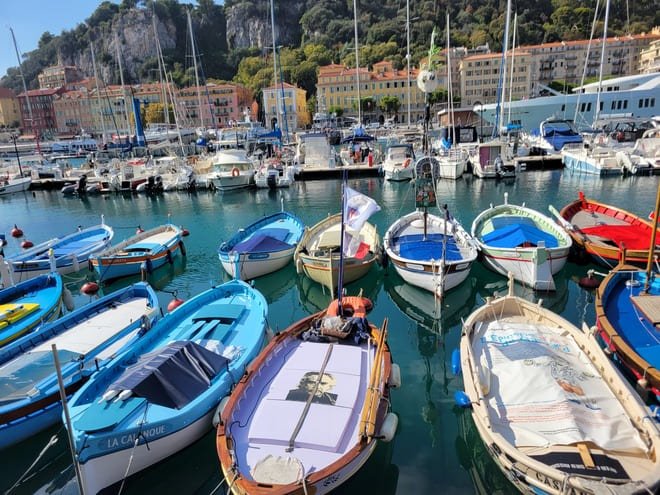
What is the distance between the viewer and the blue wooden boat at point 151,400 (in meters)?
7.85

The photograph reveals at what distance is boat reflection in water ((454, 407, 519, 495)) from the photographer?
27.3 ft

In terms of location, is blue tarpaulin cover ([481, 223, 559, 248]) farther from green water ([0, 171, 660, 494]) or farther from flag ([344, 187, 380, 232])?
flag ([344, 187, 380, 232])

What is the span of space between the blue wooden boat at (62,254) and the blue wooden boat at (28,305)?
1545mm

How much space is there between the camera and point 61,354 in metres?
11.0

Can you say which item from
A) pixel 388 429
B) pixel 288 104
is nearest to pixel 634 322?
pixel 388 429

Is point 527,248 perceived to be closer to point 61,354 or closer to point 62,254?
point 61,354

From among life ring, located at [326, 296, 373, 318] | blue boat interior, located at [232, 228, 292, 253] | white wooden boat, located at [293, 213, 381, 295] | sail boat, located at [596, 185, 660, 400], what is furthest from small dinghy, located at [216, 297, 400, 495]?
blue boat interior, located at [232, 228, 292, 253]

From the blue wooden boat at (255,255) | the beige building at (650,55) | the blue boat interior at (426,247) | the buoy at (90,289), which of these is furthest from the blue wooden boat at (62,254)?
the beige building at (650,55)

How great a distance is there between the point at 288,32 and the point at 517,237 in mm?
163819

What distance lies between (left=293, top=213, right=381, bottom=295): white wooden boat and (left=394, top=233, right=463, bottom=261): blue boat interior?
1.23 meters

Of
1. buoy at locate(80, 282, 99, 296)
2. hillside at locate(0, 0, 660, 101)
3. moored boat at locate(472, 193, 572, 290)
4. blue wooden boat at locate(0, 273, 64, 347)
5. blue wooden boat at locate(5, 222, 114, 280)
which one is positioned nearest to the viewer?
blue wooden boat at locate(0, 273, 64, 347)

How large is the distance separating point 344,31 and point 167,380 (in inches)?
6159

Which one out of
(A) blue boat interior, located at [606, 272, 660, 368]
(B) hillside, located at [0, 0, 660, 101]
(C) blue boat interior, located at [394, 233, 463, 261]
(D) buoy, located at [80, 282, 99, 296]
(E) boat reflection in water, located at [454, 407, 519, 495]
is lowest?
(E) boat reflection in water, located at [454, 407, 519, 495]

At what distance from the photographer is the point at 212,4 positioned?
168875 millimetres
